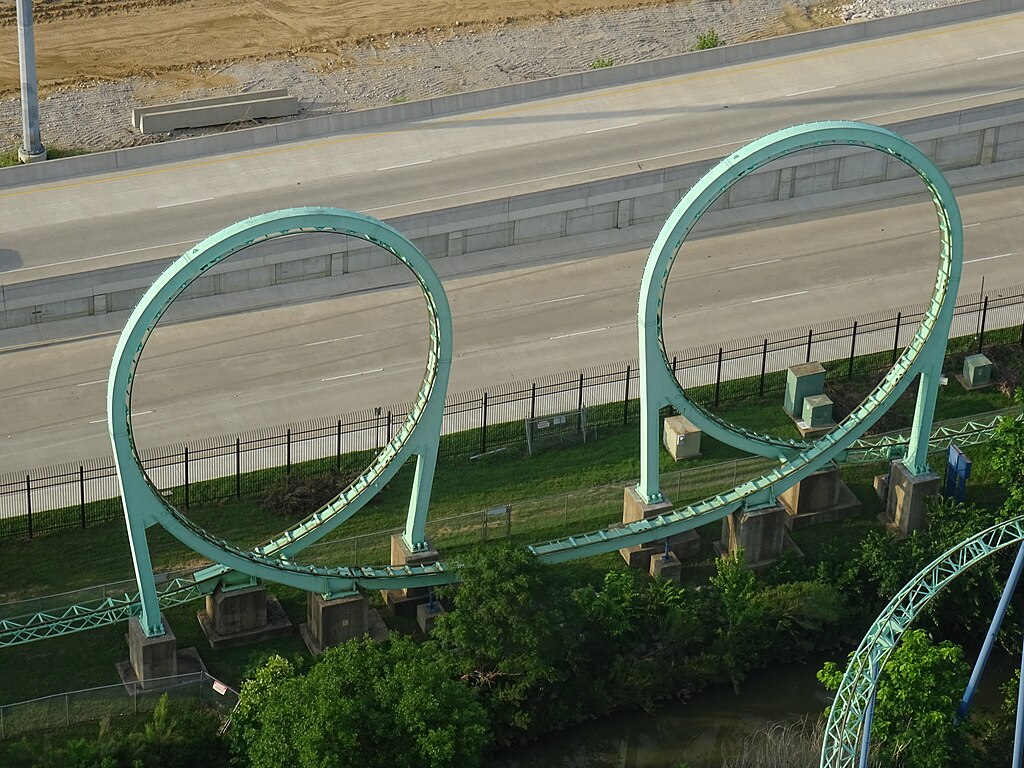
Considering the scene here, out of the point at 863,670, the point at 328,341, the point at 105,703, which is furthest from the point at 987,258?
the point at 105,703

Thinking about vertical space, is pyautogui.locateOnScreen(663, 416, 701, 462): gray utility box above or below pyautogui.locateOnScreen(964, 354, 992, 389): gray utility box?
below

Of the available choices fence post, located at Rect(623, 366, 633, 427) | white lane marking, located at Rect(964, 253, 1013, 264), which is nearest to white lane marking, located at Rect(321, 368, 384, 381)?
fence post, located at Rect(623, 366, 633, 427)

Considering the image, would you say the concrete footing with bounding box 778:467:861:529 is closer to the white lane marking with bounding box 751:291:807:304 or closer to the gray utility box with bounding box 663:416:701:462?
the gray utility box with bounding box 663:416:701:462

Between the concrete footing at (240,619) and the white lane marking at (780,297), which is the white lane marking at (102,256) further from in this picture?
the concrete footing at (240,619)

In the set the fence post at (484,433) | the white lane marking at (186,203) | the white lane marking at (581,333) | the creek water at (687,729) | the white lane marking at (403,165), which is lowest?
the creek water at (687,729)

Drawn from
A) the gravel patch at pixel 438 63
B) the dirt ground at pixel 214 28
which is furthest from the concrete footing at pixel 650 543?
the dirt ground at pixel 214 28

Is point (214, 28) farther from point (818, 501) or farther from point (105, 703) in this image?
point (105, 703)
